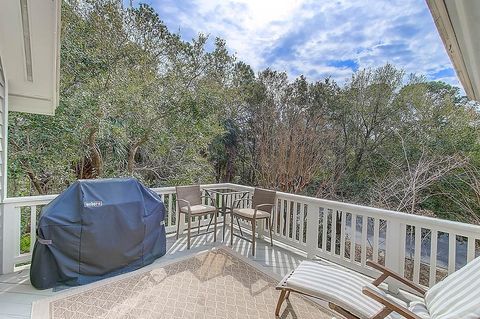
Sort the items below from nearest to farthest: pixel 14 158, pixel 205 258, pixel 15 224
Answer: pixel 15 224 < pixel 205 258 < pixel 14 158

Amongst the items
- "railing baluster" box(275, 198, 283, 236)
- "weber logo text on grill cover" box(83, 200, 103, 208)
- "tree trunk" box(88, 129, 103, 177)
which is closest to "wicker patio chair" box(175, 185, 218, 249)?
"railing baluster" box(275, 198, 283, 236)

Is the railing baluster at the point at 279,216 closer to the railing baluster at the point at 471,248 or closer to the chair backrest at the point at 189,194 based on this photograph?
the chair backrest at the point at 189,194

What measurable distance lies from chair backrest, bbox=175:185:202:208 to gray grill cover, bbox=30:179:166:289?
0.77 meters

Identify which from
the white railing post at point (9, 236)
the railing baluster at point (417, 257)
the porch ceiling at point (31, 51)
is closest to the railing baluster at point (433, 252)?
the railing baluster at point (417, 257)

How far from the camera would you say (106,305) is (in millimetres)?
2326

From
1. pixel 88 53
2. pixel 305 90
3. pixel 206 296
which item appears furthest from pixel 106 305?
pixel 305 90

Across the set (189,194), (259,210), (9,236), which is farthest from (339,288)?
(9,236)

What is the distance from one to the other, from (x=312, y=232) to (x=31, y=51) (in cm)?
406

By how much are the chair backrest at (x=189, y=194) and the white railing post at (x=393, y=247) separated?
274 centimetres

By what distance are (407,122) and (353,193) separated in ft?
8.04

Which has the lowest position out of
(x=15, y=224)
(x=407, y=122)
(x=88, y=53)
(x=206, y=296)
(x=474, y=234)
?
(x=206, y=296)

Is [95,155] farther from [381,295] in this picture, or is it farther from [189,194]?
[381,295]

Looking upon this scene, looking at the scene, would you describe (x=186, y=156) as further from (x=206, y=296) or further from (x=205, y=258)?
(x=206, y=296)

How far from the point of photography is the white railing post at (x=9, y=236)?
2.73 m
